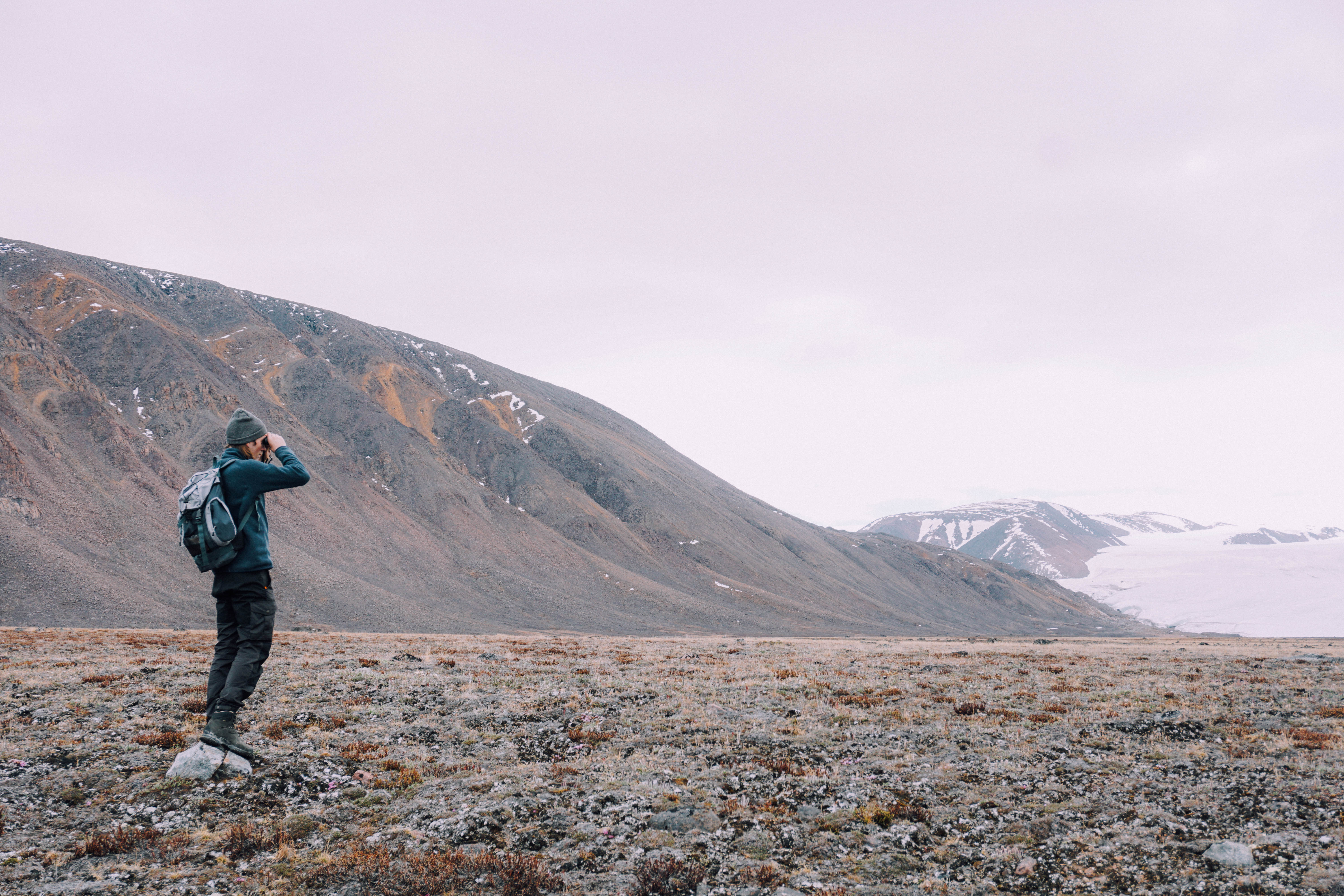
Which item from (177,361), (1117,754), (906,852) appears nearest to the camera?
(906,852)

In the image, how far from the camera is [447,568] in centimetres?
13525

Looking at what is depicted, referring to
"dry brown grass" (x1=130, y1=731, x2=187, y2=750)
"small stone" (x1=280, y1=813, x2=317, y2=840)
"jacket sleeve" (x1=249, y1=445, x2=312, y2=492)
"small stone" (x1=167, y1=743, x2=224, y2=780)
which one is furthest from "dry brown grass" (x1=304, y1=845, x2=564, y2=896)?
"dry brown grass" (x1=130, y1=731, x2=187, y2=750)

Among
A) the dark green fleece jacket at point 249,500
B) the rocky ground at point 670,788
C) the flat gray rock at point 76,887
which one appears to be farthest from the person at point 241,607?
the flat gray rock at point 76,887

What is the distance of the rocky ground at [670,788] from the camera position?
770 centimetres

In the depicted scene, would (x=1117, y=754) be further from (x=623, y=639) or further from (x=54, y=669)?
(x=623, y=639)

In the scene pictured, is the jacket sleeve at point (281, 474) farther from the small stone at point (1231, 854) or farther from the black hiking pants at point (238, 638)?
the small stone at point (1231, 854)

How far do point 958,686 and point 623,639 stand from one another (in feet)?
89.4

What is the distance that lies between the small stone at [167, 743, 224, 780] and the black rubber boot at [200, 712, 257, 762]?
12 cm

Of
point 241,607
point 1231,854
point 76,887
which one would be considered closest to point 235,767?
point 241,607

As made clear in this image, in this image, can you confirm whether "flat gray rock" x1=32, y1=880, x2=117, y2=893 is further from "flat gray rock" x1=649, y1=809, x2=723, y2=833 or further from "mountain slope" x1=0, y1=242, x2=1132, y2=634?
"mountain slope" x1=0, y1=242, x2=1132, y2=634

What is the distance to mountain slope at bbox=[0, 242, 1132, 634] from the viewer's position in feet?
299

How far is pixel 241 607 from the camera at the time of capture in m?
10.5

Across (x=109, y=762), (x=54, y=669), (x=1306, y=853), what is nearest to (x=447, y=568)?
(x=54, y=669)

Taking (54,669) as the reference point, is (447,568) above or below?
below
